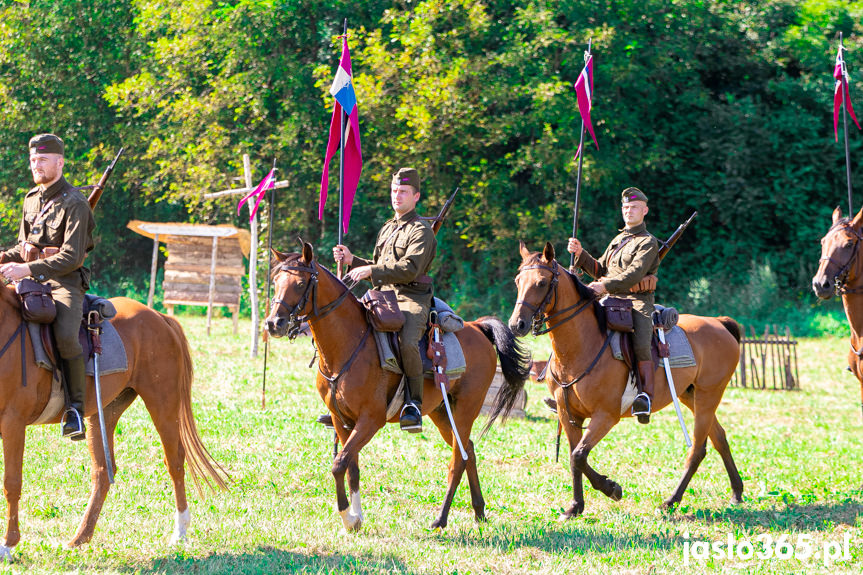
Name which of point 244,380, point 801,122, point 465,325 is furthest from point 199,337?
point 801,122

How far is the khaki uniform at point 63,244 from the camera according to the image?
22.6 ft

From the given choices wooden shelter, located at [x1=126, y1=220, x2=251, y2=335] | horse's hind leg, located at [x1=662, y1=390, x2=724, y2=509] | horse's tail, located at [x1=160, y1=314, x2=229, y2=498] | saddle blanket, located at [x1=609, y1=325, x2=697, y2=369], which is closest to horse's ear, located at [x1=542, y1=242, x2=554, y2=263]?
saddle blanket, located at [x1=609, y1=325, x2=697, y2=369]

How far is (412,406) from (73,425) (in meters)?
2.77

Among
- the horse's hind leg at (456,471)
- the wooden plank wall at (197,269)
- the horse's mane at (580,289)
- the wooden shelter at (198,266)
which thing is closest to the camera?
the horse's hind leg at (456,471)

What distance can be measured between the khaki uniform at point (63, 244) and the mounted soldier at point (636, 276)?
4365 millimetres

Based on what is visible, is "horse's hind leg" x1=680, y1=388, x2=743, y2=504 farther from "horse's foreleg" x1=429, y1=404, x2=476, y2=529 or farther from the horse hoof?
the horse hoof

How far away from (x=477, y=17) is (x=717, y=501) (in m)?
18.6

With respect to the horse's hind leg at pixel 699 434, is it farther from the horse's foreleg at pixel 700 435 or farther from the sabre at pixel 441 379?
the sabre at pixel 441 379

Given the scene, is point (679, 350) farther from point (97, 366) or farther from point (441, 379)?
point (97, 366)

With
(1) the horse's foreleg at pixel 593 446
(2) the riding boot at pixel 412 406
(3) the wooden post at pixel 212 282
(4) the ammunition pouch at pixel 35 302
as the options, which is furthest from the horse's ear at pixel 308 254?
(3) the wooden post at pixel 212 282

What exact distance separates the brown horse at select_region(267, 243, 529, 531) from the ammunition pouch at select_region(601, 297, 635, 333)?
4.42ft

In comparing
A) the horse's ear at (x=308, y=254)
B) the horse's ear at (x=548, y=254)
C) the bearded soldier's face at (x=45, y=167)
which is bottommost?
the horse's ear at (x=308, y=254)

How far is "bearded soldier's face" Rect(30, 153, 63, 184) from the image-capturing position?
705 centimetres

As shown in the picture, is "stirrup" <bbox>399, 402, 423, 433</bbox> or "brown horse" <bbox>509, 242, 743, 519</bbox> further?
"brown horse" <bbox>509, 242, 743, 519</bbox>
